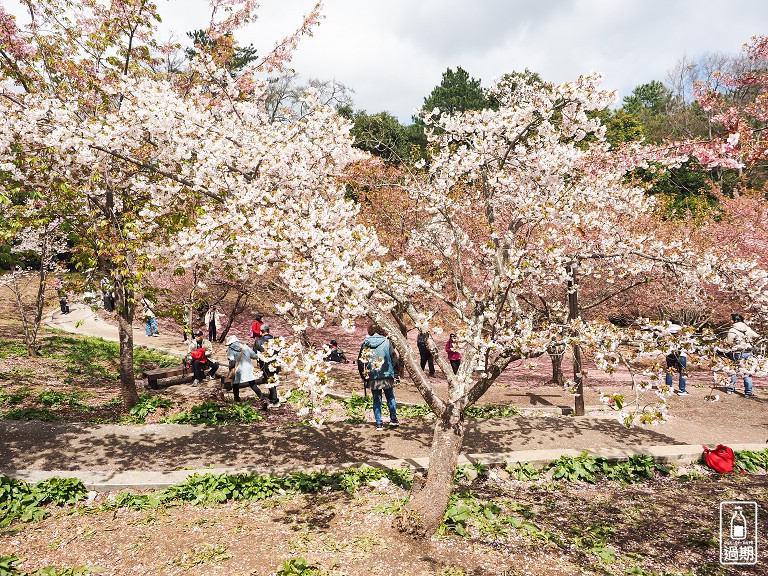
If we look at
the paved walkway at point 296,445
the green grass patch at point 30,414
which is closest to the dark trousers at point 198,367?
the green grass patch at point 30,414

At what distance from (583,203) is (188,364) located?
11.2 m

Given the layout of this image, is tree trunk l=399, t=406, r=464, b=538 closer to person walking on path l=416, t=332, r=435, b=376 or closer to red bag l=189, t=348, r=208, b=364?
person walking on path l=416, t=332, r=435, b=376

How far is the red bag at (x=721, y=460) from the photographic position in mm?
7422

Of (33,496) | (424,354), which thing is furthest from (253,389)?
(424,354)

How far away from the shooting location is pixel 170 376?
471 inches

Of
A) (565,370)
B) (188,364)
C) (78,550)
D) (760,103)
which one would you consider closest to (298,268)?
(78,550)

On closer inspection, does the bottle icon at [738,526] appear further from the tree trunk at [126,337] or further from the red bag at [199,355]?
the red bag at [199,355]

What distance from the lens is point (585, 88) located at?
5949 mm

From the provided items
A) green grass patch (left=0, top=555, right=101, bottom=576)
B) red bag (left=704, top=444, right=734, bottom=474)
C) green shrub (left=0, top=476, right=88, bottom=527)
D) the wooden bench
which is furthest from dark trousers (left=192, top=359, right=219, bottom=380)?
red bag (left=704, top=444, right=734, bottom=474)

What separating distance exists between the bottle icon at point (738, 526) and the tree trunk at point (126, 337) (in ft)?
34.6

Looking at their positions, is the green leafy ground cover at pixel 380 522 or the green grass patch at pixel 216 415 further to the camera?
the green grass patch at pixel 216 415

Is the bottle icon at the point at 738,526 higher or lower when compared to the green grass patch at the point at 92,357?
lower

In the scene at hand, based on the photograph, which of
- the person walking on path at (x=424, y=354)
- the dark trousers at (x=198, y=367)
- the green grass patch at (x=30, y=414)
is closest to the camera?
the green grass patch at (x=30, y=414)

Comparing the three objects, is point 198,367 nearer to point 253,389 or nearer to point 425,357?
point 253,389
